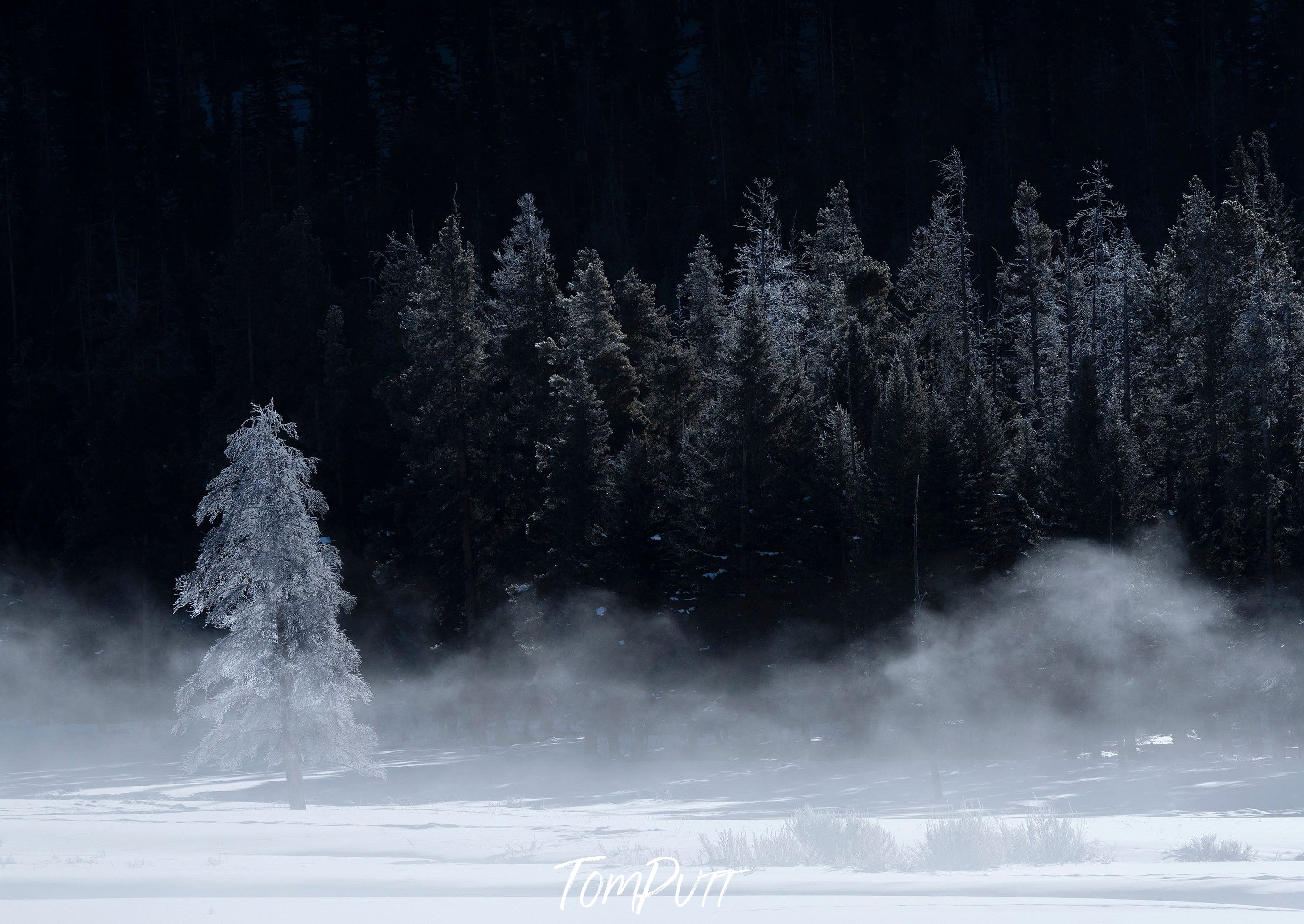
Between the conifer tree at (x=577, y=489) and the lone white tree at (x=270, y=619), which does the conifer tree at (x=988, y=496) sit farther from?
Answer: the lone white tree at (x=270, y=619)

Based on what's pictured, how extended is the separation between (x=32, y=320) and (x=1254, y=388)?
77.5 m

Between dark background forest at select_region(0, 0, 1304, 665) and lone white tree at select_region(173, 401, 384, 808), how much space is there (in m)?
12.9

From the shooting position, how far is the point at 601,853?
1461cm

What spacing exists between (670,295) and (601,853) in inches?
2586

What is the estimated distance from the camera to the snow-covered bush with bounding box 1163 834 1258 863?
45.0 feet

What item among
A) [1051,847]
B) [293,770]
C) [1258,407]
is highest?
[1258,407]

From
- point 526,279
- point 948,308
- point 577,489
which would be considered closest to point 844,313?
point 948,308

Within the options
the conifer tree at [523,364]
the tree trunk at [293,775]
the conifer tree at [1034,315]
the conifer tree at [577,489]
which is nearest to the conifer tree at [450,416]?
the conifer tree at [523,364]

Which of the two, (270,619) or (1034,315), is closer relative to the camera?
(270,619)

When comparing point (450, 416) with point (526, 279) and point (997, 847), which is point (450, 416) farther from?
point (997, 847)

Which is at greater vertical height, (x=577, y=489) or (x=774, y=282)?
(x=774, y=282)

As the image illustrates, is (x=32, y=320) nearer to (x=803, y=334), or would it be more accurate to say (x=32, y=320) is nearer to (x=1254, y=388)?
(x=803, y=334)

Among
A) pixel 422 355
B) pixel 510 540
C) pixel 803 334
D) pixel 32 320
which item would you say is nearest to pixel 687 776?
pixel 510 540

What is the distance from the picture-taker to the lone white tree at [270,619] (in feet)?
89.9
